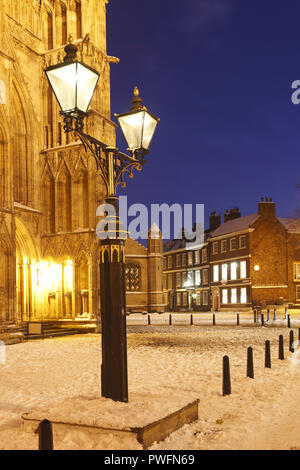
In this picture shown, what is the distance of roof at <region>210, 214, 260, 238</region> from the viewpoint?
5058cm

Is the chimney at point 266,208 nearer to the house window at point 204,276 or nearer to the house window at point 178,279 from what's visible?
the house window at point 204,276

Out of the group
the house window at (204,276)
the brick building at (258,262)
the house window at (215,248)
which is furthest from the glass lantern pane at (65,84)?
the house window at (204,276)

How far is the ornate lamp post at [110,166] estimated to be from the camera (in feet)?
22.0

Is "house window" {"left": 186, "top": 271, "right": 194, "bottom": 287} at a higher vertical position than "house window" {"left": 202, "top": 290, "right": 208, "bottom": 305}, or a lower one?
higher

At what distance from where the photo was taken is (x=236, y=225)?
53531mm

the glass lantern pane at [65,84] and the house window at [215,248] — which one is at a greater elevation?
the glass lantern pane at [65,84]

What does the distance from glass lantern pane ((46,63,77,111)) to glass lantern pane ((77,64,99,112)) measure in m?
0.07

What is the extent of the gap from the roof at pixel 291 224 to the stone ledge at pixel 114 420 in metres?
46.5

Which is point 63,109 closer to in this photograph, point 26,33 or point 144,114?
point 144,114

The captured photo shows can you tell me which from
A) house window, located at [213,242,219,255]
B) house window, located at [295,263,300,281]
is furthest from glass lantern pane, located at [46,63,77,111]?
house window, located at [213,242,219,255]

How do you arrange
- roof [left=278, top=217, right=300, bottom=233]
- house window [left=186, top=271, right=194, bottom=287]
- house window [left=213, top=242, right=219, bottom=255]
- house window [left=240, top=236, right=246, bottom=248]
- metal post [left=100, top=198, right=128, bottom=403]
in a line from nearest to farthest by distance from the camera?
metal post [left=100, top=198, right=128, bottom=403] → house window [left=240, top=236, right=246, bottom=248] → roof [left=278, top=217, right=300, bottom=233] → house window [left=213, top=242, right=219, bottom=255] → house window [left=186, top=271, right=194, bottom=287]

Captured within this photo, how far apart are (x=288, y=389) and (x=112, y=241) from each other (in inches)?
186

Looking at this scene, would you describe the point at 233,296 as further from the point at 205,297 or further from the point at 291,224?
the point at 291,224

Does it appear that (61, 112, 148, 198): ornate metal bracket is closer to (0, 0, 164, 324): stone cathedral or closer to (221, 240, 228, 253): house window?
(0, 0, 164, 324): stone cathedral
